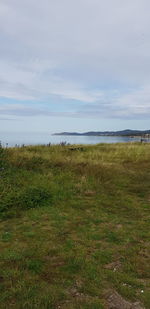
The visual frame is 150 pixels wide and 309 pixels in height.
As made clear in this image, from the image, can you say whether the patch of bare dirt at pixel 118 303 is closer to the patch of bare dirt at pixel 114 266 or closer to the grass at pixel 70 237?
the grass at pixel 70 237

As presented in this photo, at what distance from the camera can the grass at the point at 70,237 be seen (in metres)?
3.69

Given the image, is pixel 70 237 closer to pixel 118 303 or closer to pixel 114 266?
pixel 114 266

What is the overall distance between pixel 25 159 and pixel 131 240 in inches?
319

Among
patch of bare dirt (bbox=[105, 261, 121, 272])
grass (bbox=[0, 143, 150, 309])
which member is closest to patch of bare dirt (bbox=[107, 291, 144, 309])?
grass (bbox=[0, 143, 150, 309])

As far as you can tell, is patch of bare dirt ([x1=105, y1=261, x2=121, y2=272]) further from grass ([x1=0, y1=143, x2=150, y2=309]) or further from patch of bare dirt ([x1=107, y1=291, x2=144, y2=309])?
patch of bare dirt ([x1=107, y1=291, x2=144, y2=309])

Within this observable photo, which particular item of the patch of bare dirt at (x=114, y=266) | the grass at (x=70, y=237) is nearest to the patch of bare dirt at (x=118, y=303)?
the grass at (x=70, y=237)

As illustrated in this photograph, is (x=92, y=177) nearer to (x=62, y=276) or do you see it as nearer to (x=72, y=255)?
(x=72, y=255)

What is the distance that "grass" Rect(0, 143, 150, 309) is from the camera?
3.69m

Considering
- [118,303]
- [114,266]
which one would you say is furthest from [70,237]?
[118,303]

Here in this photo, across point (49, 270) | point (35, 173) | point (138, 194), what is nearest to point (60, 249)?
point (49, 270)

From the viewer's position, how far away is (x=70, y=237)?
5.61 meters

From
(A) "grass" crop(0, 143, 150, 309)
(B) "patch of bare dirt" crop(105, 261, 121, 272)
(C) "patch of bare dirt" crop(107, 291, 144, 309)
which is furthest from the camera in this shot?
(B) "patch of bare dirt" crop(105, 261, 121, 272)

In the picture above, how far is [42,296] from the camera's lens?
11.6 ft

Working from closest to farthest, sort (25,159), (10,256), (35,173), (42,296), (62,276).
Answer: (42,296) → (62,276) → (10,256) → (35,173) → (25,159)
